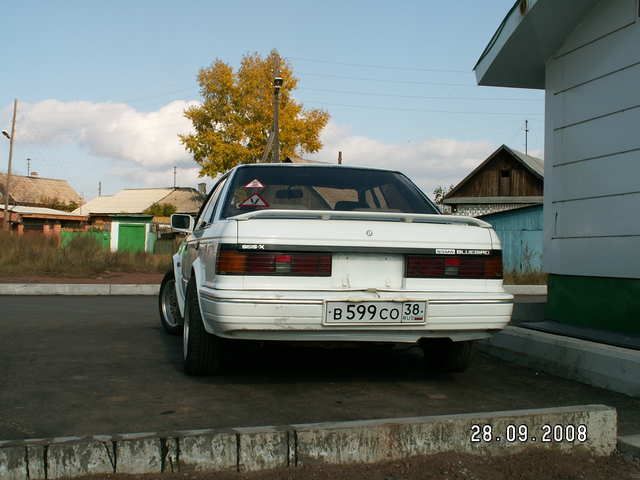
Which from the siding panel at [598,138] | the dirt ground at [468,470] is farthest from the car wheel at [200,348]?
the siding panel at [598,138]

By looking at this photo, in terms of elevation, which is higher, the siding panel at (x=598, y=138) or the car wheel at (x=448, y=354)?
the siding panel at (x=598, y=138)

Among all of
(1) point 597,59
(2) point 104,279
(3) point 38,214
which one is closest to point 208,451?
(1) point 597,59

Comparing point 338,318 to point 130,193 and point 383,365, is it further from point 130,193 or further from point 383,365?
point 130,193

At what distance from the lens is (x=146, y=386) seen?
4.61 meters

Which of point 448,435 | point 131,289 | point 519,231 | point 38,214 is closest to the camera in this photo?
point 448,435

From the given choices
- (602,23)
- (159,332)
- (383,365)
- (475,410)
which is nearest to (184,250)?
(159,332)

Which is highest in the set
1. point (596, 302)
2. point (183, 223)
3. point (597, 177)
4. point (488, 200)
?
point (488, 200)

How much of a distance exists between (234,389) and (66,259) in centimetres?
1611

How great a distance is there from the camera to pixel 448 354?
17.3 ft

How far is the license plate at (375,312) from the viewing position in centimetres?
426

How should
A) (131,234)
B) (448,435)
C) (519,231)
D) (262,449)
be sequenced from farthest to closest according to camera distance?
(131,234) < (519,231) < (448,435) < (262,449)

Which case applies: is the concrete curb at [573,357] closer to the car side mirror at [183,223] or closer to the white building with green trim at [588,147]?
the white building with green trim at [588,147]

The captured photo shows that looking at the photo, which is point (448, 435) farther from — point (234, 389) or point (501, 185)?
point (501, 185)
